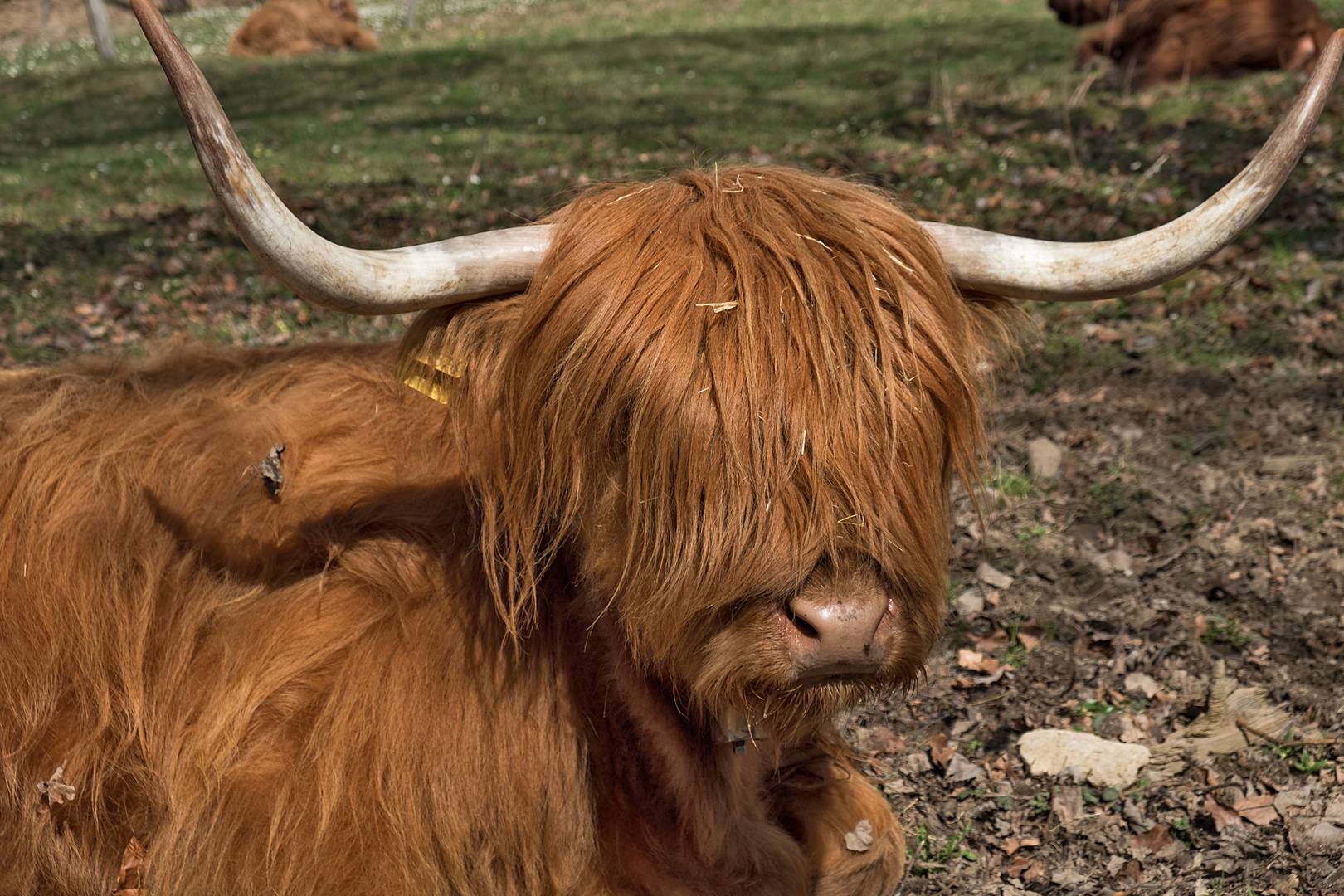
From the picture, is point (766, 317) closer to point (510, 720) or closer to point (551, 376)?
point (551, 376)

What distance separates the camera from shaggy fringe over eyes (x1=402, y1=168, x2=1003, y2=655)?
6.46 feet

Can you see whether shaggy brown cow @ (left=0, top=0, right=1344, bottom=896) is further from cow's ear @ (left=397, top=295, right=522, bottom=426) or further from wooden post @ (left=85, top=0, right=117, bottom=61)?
wooden post @ (left=85, top=0, right=117, bottom=61)

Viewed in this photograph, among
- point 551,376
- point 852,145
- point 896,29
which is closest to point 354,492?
point 551,376

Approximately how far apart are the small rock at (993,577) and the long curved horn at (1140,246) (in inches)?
80.1

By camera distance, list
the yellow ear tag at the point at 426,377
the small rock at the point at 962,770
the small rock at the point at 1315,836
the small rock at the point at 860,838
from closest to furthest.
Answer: the yellow ear tag at the point at 426,377, the small rock at the point at 1315,836, the small rock at the point at 860,838, the small rock at the point at 962,770

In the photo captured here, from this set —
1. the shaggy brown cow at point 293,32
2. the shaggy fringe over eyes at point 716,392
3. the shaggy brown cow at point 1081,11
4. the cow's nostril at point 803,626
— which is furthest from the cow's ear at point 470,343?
the shaggy brown cow at point 293,32

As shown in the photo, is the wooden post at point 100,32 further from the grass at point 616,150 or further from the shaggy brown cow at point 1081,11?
the shaggy brown cow at point 1081,11

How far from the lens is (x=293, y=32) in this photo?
19.6 m

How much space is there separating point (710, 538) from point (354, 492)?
3.79 feet

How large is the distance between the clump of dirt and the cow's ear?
1564mm

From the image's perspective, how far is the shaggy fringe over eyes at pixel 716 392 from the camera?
6.46 feet

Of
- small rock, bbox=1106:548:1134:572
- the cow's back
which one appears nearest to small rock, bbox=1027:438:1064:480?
small rock, bbox=1106:548:1134:572

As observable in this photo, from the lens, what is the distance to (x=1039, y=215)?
7359 millimetres

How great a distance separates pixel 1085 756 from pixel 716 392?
2.14 meters
